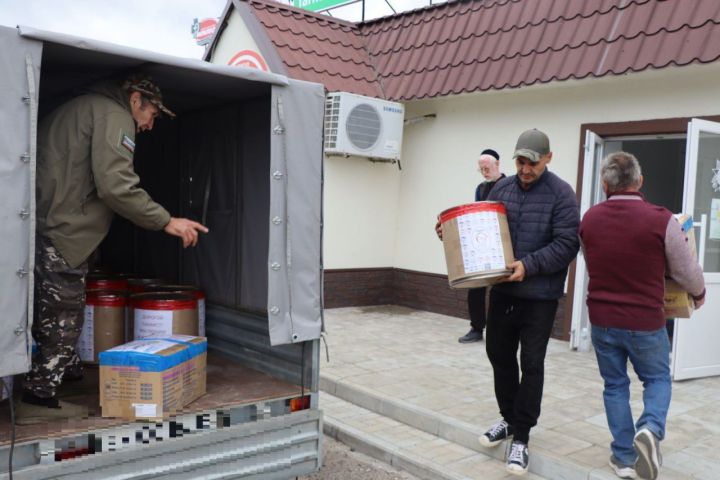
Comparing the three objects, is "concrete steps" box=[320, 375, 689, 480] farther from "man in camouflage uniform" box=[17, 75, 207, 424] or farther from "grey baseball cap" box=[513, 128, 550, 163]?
"man in camouflage uniform" box=[17, 75, 207, 424]

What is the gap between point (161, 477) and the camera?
9.32ft

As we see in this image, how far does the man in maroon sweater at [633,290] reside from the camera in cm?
355

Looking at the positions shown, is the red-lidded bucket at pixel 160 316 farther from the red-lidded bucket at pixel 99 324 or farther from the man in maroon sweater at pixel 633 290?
the man in maroon sweater at pixel 633 290

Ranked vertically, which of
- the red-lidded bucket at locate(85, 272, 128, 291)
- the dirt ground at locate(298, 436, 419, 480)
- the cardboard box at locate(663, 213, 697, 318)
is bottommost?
the dirt ground at locate(298, 436, 419, 480)

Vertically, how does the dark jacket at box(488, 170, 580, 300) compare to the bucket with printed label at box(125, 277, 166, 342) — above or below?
above

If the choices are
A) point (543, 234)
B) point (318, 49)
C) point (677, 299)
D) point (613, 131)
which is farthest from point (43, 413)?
point (318, 49)

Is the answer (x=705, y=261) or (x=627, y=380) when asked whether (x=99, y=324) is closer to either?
(x=627, y=380)

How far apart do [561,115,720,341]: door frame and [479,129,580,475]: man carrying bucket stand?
322 centimetres

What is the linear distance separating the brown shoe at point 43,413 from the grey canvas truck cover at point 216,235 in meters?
0.10

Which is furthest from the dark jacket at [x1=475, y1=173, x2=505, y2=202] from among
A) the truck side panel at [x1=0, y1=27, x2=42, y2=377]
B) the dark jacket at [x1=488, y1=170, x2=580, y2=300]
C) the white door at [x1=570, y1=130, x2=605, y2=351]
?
the truck side panel at [x1=0, y1=27, x2=42, y2=377]

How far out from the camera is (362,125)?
27.7 ft

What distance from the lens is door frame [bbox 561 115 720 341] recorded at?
251 inches

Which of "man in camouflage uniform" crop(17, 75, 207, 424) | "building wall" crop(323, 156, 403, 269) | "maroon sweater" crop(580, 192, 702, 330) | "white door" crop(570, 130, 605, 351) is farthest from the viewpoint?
"building wall" crop(323, 156, 403, 269)

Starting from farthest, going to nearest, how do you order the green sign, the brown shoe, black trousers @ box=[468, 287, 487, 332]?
the green sign < black trousers @ box=[468, 287, 487, 332] < the brown shoe
